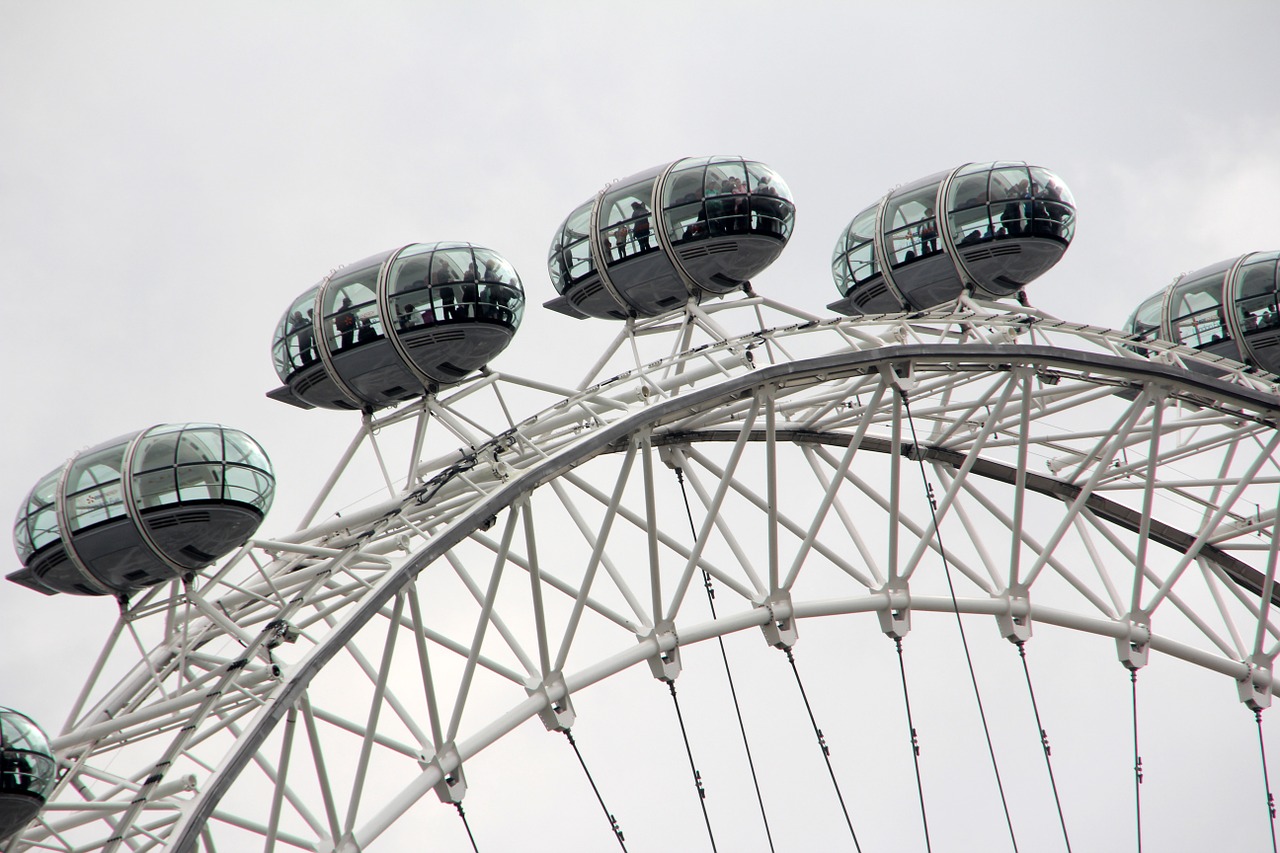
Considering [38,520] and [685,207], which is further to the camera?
[685,207]

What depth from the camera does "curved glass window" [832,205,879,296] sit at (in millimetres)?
32938

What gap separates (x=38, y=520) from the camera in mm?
24969

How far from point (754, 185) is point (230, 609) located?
10266mm

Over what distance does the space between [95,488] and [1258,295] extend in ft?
72.0

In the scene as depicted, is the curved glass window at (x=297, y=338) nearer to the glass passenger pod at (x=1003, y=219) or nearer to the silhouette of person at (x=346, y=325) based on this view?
the silhouette of person at (x=346, y=325)

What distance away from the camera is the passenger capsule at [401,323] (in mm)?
26156

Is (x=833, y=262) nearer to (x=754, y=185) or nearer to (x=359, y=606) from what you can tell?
(x=754, y=185)

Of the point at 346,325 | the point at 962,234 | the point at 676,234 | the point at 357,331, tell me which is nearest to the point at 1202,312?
the point at 962,234

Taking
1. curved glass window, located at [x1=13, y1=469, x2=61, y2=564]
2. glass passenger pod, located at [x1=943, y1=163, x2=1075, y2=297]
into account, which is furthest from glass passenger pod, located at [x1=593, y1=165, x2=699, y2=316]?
curved glass window, located at [x1=13, y1=469, x2=61, y2=564]

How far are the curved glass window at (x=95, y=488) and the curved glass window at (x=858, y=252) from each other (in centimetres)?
1428

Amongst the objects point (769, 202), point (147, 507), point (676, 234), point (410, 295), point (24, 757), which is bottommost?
point (24, 757)

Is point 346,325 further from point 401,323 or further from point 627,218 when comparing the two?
point 627,218

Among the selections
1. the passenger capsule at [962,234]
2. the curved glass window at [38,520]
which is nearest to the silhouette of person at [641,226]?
the passenger capsule at [962,234]

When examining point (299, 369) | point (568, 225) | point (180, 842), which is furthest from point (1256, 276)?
point (180, 842)
